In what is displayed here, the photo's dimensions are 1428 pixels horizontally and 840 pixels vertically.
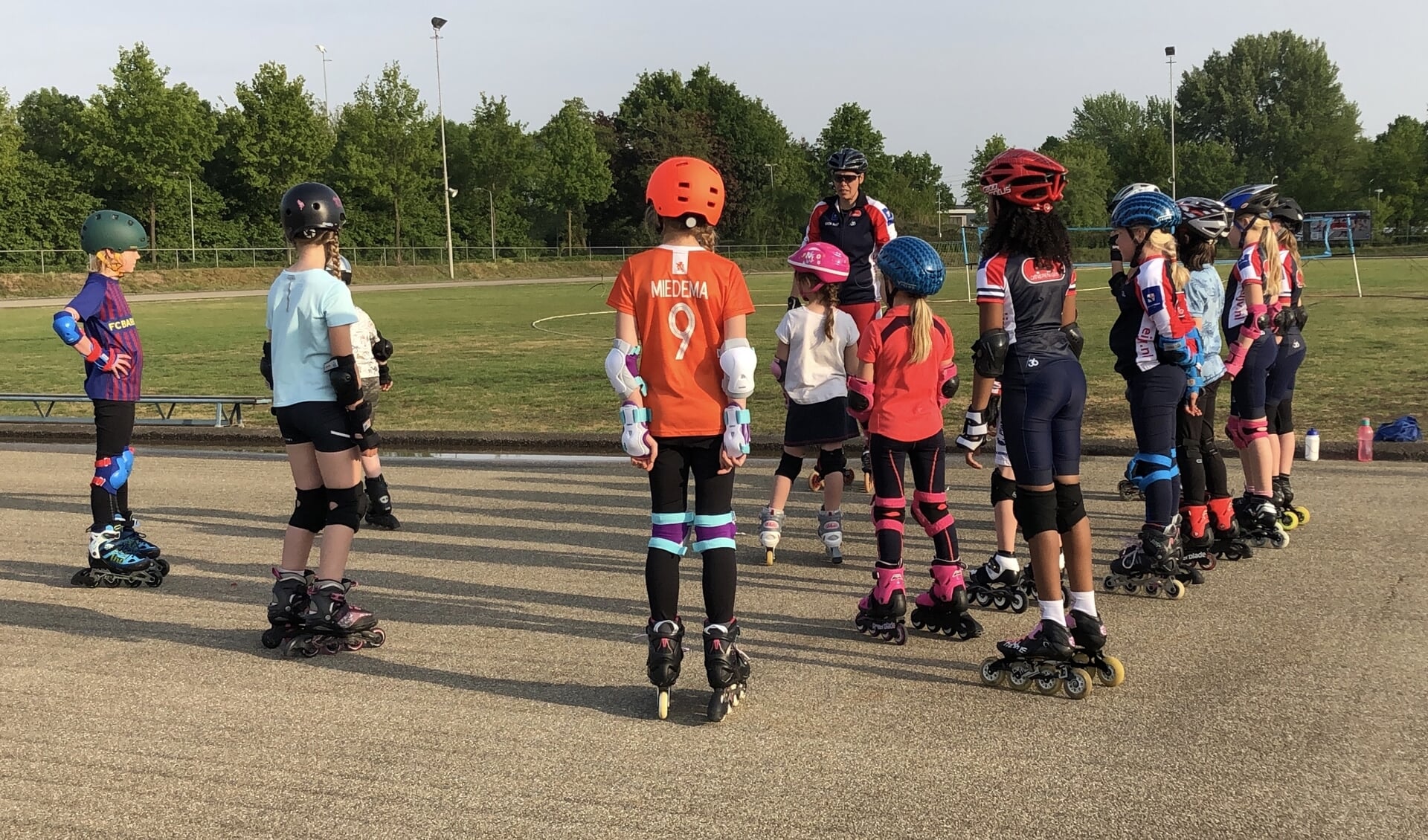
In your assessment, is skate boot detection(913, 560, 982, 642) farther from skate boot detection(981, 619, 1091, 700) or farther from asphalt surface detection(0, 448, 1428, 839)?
Result: skate boot detection(981, 619, 1091, 700)

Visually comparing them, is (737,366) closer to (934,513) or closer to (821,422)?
(934,513)

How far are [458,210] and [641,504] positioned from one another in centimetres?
7270

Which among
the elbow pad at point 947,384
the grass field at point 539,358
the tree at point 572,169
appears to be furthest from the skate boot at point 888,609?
the tree at point 572,169

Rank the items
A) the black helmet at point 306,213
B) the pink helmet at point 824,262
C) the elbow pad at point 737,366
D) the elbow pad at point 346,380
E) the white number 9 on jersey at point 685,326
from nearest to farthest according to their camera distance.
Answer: the elbow pad at point 737,366 < the white number 9 on jersey at point 685,326 < the elbow pad at point 346,380 < the black helmet at point 306,213 < the pink helmet at point 824,262

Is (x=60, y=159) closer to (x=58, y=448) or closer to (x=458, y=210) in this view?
(x=458, y=210)

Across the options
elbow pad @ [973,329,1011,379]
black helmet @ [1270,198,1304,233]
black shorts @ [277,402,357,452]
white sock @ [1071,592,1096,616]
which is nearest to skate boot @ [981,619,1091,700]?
white sock @ [1071,592,1096,616]

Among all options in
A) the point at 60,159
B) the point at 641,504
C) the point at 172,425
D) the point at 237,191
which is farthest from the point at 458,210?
the point at 641,504

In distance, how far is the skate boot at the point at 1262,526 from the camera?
771 cm

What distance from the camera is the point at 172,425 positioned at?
46.2ft

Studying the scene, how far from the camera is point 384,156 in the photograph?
232 ft

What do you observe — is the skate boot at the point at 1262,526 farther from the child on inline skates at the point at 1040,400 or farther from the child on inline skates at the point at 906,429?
the child on inline skates at the point at 1040,400

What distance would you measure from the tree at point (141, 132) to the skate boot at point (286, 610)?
204ft

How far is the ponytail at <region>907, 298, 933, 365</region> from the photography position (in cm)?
612

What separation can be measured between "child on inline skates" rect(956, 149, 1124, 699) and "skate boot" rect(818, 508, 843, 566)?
2.29 meters
